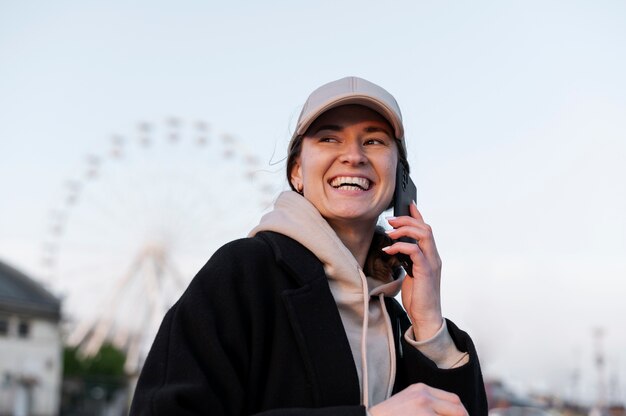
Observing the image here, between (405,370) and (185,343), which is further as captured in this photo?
(405,370)

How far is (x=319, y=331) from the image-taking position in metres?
1.98

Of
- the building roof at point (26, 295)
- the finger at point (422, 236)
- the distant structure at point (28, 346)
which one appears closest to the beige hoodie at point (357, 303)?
the finger at point (422, 236)

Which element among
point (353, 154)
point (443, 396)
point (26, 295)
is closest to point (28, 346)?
point (26, 295)

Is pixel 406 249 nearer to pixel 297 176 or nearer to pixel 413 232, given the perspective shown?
pixel 413 232

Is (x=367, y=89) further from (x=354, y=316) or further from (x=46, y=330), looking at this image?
(x=46, y=330)

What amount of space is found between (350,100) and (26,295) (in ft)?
141

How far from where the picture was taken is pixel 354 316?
2.12m

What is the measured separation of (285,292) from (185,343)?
25cm

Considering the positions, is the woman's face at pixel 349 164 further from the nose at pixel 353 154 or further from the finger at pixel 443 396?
the finger at pixel 443 396

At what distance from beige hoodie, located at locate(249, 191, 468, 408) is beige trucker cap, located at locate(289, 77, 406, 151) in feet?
0.63

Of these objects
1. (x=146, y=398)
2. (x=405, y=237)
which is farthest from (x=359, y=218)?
(x=146, y=398)

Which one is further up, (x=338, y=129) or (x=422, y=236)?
(x=338, y=129)

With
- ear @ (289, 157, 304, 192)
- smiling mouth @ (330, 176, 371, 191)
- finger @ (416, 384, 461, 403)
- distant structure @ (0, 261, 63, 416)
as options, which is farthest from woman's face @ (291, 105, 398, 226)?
distant structure @ (0, 261, 63, 416)

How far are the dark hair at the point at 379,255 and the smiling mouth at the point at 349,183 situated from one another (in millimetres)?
145
